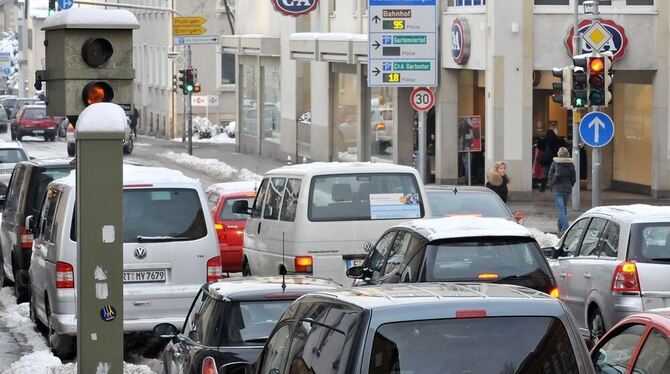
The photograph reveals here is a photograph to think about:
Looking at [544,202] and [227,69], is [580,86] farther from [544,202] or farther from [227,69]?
[227,69]

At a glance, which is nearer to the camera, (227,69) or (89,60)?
(89,60)

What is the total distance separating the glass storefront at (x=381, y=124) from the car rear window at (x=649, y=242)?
30.1m

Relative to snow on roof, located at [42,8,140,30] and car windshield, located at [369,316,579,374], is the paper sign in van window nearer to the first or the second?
snow on roof, located at [42,8,140,30]

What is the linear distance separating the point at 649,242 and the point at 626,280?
0.45m

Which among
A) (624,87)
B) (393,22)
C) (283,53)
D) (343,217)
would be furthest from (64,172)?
(283,53)

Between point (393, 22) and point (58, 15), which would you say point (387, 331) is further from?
point (393, 22)

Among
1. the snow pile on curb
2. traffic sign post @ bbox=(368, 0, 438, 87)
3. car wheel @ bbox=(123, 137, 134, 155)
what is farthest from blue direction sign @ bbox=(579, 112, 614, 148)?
car wheel @ bbox=(123, 137, 134, 155)

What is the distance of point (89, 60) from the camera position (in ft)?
32.1

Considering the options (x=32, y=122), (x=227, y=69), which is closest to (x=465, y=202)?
(x=32, y=122)

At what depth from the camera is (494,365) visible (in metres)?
6.50

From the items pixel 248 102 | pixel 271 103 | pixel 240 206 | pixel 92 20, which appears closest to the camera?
pixel 92 20

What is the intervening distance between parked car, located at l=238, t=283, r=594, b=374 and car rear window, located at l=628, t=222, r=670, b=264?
25.8 feet

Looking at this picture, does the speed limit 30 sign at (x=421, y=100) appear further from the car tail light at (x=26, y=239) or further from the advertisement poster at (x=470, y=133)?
the car tail light at (x=26, y=239)

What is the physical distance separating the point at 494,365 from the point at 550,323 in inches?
12.9
